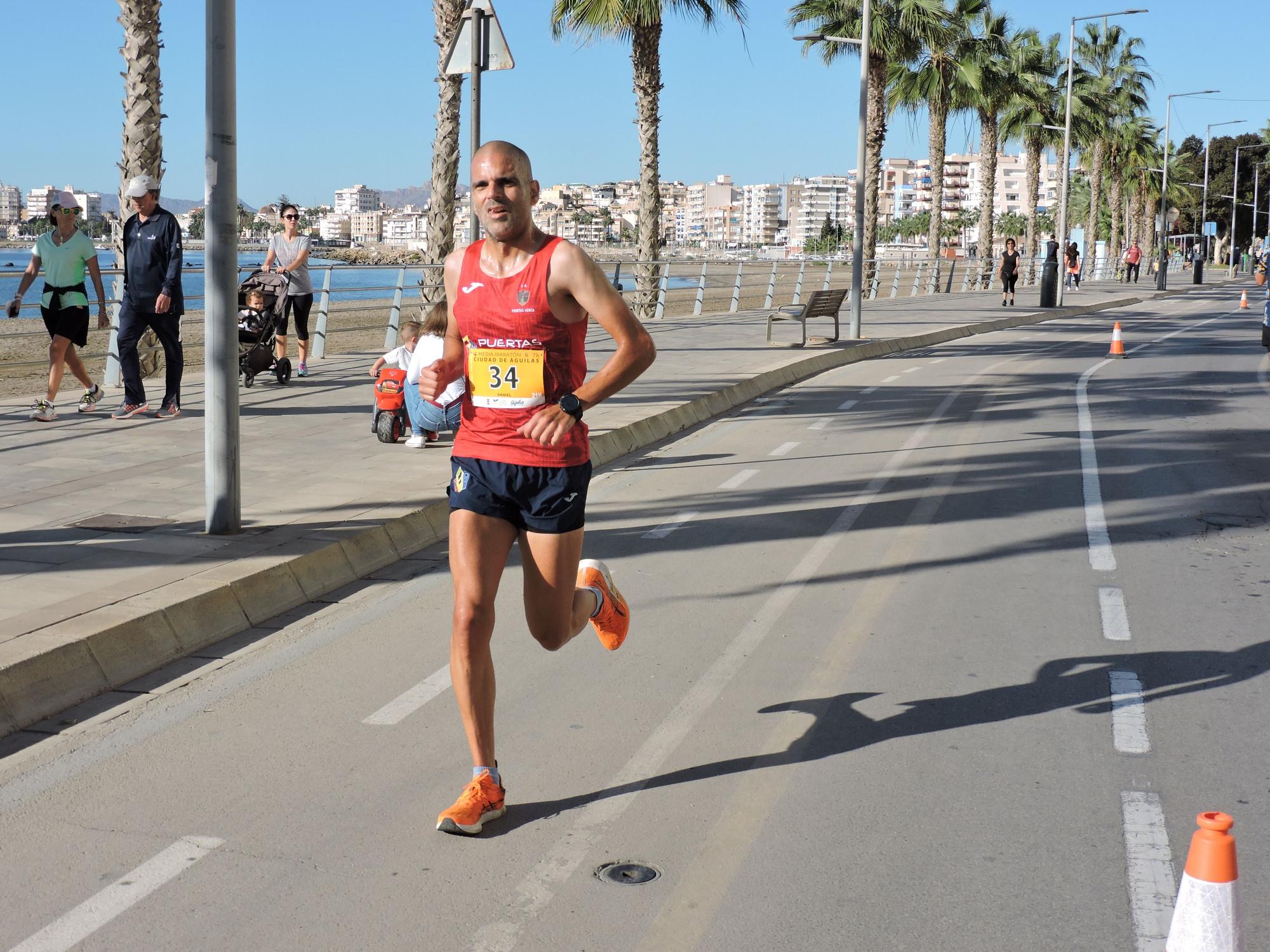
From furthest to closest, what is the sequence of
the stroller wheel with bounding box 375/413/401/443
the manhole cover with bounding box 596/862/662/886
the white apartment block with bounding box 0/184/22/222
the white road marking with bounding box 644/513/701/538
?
the white apartment block with bounding box 0/184/22/222 < the stroller wheel with bounding box 375/413/401/443 < the white road marking with bounding box 644/513/701/538 < the manhole cover with bounding box 596/862/662/886

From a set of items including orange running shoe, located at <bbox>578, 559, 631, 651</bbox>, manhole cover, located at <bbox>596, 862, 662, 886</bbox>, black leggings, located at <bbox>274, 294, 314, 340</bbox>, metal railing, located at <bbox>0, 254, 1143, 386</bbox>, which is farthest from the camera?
metal railing, located at <bbox>0, 254, 1143, 386</bbox>

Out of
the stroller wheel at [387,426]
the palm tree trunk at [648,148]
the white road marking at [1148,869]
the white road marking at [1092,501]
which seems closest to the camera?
the white road marking at [1148,869]

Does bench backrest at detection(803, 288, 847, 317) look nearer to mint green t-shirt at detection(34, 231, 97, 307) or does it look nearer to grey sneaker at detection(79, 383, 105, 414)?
grey sneaker at detection(79, 383, 105, 414)

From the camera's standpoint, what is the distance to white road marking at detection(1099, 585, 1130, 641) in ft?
21.0

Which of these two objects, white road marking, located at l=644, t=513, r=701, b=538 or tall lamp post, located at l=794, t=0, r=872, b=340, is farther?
tall lamp post, located at l=794, t=0, r=872, b=340

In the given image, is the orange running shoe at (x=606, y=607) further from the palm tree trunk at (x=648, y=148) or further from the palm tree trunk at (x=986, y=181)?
the palm tree trunk at (x=986, y=181)

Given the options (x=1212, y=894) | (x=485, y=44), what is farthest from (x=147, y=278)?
(x=1212, y=894)

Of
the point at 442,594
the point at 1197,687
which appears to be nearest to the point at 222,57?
the point at 442,594

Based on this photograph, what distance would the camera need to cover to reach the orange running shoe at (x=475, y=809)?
4078 mm

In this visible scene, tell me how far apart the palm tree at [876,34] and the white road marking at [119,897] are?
119 feet

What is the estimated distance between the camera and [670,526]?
8.80 metres

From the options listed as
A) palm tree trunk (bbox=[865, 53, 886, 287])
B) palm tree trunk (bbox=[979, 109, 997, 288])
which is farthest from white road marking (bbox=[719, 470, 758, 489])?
palm tree trunk (bbox=[979, 109, 997, 288])

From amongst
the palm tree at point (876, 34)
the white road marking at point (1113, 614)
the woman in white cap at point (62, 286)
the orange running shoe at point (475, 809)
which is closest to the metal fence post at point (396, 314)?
the woman in white cap at point (62, 286)

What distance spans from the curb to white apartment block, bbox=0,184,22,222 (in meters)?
104
